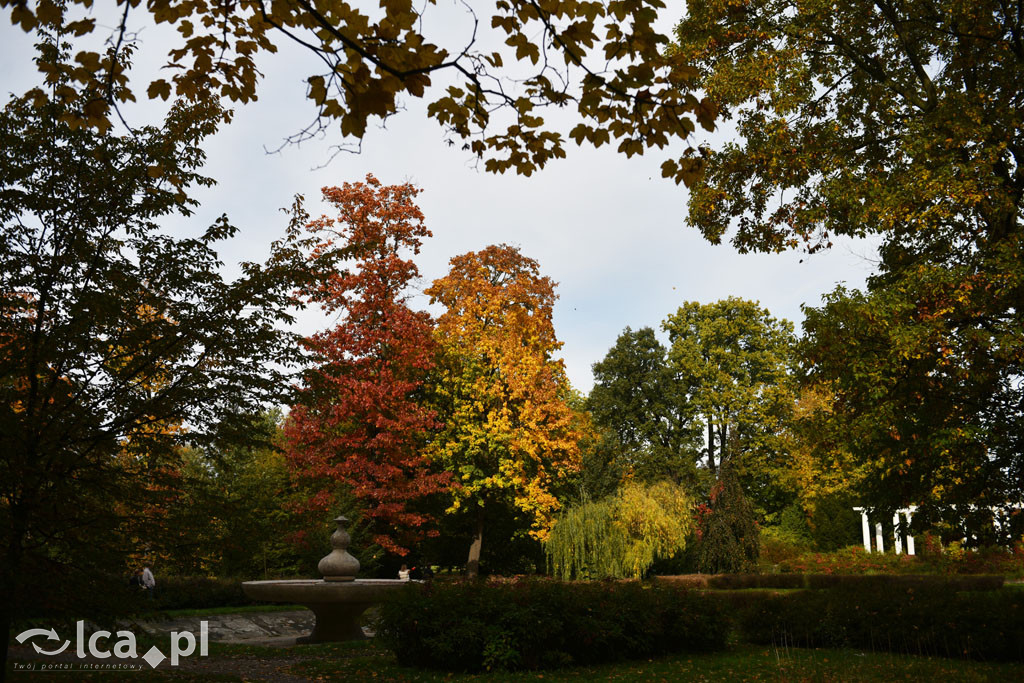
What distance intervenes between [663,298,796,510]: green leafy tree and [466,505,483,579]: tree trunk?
1650 cm

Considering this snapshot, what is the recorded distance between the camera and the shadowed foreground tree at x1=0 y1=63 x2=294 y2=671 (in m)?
6.67

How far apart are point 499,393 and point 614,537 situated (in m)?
6.47

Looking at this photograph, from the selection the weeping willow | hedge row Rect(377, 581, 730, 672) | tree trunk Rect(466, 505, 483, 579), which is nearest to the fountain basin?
hedge row Rect(377, 581, 730, 672)

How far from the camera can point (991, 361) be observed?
10.8 m

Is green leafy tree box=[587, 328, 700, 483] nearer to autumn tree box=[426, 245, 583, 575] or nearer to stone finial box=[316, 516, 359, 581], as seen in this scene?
autumn tree box=[426, 245, 583, 575]

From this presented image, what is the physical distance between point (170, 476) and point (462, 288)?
64.6 ft

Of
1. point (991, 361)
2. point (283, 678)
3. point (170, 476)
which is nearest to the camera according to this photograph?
point (170, 476)

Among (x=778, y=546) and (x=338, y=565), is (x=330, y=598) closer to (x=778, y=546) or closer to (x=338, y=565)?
(x=338, y=565)

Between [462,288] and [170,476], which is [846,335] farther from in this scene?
[462,288]

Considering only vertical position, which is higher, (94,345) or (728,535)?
(94,345)

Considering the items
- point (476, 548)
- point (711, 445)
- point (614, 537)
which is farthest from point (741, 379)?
point (476, 548)

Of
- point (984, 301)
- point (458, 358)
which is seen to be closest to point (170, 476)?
point (984, 301)

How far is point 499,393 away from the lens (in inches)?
1008

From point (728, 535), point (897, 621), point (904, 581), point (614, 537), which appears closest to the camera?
point (897, 621)
